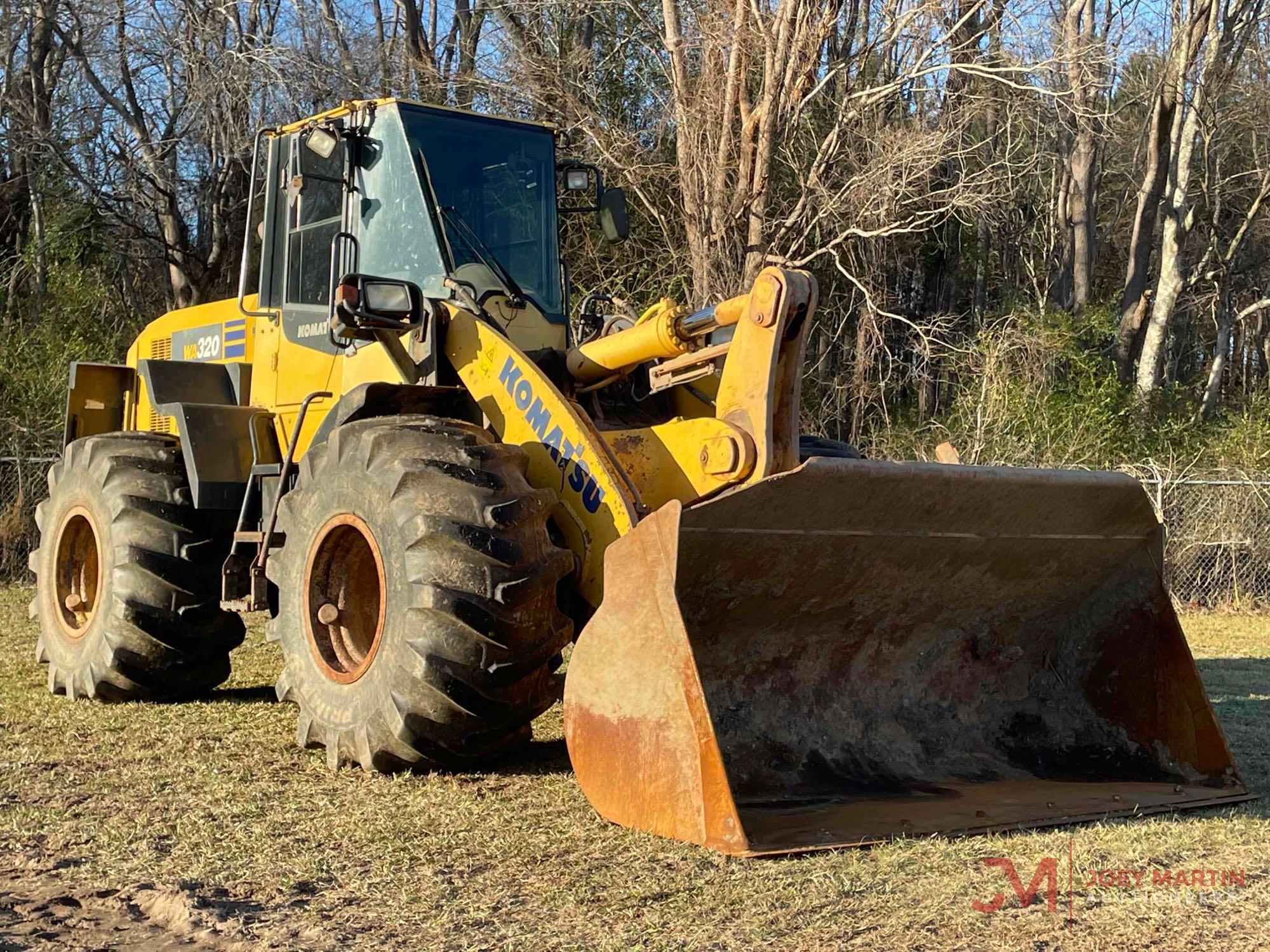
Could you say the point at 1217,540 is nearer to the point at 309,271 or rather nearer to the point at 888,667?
the point at 888,667

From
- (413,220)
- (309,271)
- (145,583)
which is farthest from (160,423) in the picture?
(413,220)

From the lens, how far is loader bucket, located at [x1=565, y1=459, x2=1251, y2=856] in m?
4.53

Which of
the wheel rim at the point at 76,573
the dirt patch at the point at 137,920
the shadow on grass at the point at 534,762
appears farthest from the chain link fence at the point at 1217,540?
the dirt patch at the point at 137,920

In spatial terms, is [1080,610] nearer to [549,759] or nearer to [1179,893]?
[1179,893]

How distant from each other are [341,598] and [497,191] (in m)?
2.17

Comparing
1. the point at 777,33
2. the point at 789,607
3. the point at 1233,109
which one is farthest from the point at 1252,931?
the point at 1233,109

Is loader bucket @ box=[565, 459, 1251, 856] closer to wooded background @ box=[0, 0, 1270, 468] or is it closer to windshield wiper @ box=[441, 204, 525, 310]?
windshield wiper @ box=[441, 204, 525, 310]

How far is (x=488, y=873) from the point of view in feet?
13.8

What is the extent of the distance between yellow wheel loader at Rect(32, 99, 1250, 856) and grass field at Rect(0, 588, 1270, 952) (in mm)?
192

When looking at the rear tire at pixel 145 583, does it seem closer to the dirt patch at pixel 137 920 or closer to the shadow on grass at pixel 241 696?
the shadow on grass at pixel 241 696

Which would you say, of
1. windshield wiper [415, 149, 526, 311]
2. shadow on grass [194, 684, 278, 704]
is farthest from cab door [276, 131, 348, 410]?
shadow on grass [194, 684, 278, 704]

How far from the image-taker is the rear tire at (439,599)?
502 centimetres

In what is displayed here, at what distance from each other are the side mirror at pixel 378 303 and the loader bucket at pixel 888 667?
73.4 inches

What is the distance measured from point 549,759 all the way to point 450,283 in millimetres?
2139
